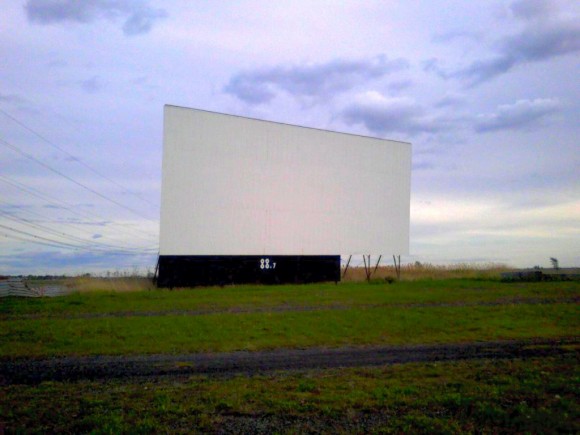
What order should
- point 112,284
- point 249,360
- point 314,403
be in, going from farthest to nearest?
1. point 112,284
2. point 249,360
3. point 314,403

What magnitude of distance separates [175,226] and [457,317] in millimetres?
15455

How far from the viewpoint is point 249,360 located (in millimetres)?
11547

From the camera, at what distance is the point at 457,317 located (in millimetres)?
17844

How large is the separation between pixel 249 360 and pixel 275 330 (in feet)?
12.2

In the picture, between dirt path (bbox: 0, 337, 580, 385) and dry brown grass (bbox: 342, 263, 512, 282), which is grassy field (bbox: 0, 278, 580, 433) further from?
dry brown grass (bbox: 342, 263, 512, 282)

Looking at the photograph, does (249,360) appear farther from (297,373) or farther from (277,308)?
(277,308)

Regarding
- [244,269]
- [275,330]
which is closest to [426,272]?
[244,269]

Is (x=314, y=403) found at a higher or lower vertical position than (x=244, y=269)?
lower

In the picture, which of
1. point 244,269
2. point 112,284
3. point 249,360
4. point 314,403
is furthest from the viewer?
point 244,269

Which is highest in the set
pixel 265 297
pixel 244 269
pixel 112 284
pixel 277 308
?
pixel 244 269

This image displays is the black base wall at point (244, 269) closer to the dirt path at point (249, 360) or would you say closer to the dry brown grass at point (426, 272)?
the dry brown grass at point (426, 272)

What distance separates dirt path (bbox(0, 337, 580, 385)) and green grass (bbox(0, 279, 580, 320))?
299 inches

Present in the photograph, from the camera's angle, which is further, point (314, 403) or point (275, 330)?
point (275, 330)

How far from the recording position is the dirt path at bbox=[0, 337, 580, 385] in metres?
10.2
